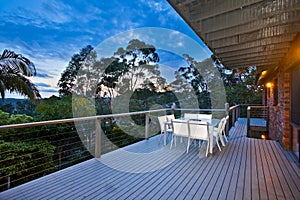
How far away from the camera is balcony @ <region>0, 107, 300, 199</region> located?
2422 millimetres

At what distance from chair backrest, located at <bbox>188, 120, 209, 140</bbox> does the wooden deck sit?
0.43 meters

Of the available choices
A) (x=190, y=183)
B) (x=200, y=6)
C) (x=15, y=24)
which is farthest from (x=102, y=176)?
(x=15, y=24)

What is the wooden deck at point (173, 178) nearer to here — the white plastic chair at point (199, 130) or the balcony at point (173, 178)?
the balcony at point (173, 178)

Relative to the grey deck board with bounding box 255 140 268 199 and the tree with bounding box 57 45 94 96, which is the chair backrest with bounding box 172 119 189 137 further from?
the tree with bounding box 57 45 94 96

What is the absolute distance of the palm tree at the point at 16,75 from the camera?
17.9 feet

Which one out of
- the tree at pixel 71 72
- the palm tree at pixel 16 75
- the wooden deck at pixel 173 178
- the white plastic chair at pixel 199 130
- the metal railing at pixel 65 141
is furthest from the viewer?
the tree at pixel 71 72

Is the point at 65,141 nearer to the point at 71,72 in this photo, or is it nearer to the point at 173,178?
the point at 71,72

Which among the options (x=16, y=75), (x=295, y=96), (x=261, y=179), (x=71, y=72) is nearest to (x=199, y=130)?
(x=261, y=179)

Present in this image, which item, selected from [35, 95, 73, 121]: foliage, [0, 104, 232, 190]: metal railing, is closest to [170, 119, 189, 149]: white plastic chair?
[0, 104, 232, 190]: metal railing

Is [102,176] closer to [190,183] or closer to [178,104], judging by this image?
[190,183]

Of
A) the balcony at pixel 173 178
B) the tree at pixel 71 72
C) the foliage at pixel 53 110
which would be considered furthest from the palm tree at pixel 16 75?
the balcony at pixel 173 178

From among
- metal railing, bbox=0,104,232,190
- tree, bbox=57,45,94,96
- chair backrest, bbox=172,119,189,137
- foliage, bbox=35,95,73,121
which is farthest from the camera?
tree, bbox=57,45,94,96

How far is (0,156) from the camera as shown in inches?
195

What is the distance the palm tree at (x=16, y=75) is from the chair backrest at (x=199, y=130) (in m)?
5.24
